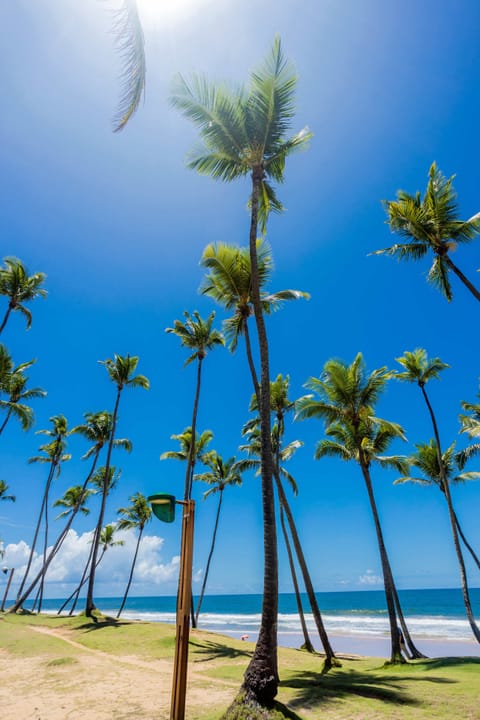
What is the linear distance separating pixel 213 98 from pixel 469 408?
52.3ft

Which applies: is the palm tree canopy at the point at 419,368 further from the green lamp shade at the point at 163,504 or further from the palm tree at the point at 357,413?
the green lamp shade at the point at 163,504

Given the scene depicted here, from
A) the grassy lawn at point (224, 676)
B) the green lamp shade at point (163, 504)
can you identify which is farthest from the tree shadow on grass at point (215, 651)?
the green lamp shade at point (163, 504)

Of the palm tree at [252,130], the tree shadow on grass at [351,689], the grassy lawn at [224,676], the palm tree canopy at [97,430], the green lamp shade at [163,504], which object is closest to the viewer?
the green lamp shade at [163,504]

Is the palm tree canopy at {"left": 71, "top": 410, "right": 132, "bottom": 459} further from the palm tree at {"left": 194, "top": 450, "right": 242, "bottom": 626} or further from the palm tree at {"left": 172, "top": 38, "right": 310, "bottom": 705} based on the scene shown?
the palm tree at {"left": 172, "top": 38, "right": 310, "bottom": 705}

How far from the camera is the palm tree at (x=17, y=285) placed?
2030cm

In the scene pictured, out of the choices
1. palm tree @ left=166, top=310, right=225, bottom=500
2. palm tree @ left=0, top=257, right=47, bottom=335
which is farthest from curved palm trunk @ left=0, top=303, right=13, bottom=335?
palm tree @ left=166, top=310, right=225, bottom=500

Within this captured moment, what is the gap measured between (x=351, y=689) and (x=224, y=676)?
3.82 m

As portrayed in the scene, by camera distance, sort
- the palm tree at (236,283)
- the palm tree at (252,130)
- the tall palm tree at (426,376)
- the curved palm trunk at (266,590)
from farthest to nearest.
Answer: the tall palm tree at (426,376) → the palm tree at (236,283) → the palm tree at (252,130) → the curved palm trunk at (266,590)

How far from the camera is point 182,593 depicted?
5.18 m

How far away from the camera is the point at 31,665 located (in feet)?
Result: 35.8

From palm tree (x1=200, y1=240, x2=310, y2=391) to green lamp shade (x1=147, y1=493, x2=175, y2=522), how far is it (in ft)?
25.1

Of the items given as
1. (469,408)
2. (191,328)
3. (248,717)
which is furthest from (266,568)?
(191,328)

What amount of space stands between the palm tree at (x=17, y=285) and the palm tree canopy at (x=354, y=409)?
49.4ft

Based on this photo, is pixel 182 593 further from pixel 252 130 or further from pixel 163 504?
pixel 252 130
